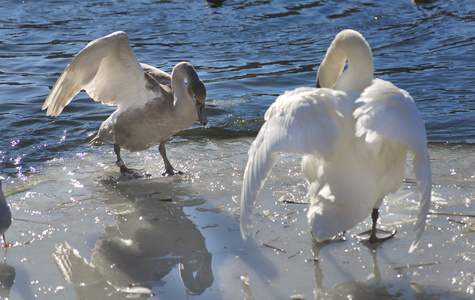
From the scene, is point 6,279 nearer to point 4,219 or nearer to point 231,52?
point 4,219

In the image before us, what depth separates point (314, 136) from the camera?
10.3 ft

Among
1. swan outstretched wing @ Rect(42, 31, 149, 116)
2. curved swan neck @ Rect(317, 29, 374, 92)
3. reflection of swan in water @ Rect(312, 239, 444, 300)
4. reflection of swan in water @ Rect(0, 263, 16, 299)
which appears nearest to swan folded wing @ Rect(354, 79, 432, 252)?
reflection of swan in water @ Rect(312, 239, 444, 300)

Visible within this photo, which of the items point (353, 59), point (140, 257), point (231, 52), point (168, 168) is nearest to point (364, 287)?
point (140, 257)

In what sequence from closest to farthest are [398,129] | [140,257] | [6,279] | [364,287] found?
[398,129]
[364,287]
[6,279]
[140,257]

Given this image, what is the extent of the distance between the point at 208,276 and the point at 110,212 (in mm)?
1388

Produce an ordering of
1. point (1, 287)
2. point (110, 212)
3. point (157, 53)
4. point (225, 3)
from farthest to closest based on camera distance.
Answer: point (225, 3) → point (157, 53) → point (110, 212) → point (1, 287)

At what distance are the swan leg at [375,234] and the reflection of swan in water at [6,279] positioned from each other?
7.09 ft

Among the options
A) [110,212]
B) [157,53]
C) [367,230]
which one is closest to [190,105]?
[110,212]

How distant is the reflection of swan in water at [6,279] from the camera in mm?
3436

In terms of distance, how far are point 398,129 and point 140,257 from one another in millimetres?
1793

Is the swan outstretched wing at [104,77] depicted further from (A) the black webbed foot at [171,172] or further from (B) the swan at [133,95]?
(A) the black webbed foot at [171,172]

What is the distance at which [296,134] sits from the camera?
3.16 meters

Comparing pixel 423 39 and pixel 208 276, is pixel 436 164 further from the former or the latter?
pixel 423 39

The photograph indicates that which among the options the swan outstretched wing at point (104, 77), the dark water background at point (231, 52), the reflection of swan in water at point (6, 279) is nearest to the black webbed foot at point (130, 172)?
the swan outstretched wing at point (104, 77)
